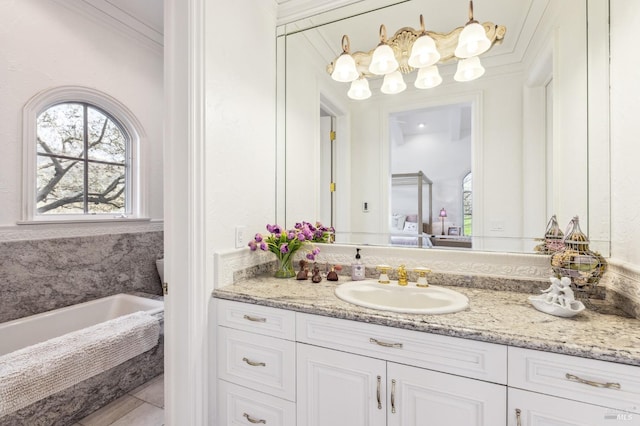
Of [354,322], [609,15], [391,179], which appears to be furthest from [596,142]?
[354,322]

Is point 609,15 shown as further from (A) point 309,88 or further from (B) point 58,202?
(B) point 58,202

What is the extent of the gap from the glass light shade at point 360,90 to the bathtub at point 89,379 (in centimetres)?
204

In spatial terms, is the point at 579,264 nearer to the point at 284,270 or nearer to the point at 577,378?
the point at 577,378

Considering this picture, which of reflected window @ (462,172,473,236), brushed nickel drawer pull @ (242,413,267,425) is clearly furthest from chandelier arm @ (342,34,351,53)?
brushed nickel drawer pull @ (242,413,267,425)

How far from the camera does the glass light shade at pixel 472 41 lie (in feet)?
4.82

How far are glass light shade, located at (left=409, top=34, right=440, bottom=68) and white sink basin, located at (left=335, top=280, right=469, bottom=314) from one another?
1.21 m

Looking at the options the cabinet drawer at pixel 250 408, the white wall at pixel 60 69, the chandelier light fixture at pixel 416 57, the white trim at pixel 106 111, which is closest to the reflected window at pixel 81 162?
the white trim at pixel 106 111

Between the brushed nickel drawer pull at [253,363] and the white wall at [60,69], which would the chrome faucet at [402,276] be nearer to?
the brushed nickel drawer pull at [253,363]

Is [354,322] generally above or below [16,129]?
below

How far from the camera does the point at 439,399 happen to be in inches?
38.2

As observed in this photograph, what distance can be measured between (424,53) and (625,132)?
95 cm

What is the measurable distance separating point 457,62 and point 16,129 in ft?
9.41

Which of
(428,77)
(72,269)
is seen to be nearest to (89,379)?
(72,269)

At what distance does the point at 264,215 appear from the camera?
5.85 feet
